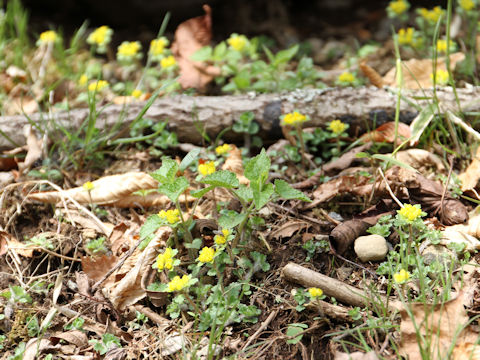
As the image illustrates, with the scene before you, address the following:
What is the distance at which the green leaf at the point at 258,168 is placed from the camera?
6.07 feet

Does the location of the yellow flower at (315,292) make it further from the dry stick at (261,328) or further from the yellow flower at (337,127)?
the yellow flower at (337,127)

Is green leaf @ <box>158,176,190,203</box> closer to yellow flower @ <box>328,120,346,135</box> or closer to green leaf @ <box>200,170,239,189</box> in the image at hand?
green leaf @ <box>200,170,239,189</box>

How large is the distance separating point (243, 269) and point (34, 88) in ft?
7.61

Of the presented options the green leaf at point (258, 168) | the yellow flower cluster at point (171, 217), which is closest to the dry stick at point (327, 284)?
the green leaf at point (258, 168)

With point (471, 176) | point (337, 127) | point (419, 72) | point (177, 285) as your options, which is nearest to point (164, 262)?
point (177, 285)

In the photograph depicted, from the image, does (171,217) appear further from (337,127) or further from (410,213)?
(337,127)

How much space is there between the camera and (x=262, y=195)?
5.90 feet

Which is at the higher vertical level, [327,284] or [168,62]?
[168,62]

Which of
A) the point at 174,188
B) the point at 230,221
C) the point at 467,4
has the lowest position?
the point at 230,221

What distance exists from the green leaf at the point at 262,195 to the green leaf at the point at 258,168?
0.04 m

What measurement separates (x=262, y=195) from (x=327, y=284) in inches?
16.6

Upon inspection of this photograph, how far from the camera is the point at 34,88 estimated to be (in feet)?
11.3

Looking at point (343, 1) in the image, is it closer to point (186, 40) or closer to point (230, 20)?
point (230, 20)

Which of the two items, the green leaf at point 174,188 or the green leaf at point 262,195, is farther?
the green leaf at point 174,188
